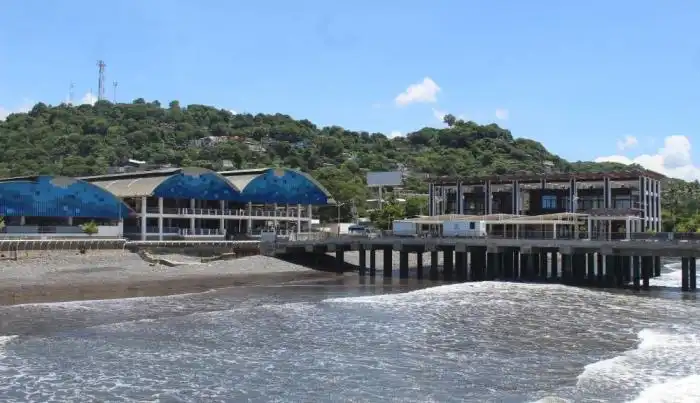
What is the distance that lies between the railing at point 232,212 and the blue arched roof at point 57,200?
4.78 meters

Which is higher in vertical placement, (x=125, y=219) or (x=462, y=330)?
(x=125, y=219)

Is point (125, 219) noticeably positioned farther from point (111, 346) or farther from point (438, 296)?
point (111, 346)

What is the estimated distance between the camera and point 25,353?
25.2 m

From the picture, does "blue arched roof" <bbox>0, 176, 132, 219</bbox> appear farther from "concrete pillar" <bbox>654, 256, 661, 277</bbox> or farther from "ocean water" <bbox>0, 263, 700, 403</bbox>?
"concrete pillar" <bbox>654, 256, 661, 277</bbox>

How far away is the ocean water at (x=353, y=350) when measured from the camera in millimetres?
20281

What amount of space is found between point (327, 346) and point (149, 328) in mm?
8899

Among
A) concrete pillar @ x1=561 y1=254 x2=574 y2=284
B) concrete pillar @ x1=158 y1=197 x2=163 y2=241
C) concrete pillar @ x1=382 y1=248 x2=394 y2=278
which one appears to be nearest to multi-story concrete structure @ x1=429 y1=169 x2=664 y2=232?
concrete pillar @ x1=561 y1=254 x2=574 y2=284

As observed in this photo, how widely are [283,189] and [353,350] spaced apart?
62633 millimetres

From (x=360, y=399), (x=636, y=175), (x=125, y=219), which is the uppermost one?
(x=636, y=175)

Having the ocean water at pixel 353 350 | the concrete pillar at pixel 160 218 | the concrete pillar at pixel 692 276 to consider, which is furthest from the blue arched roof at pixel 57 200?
the concrete pillar at pixel 692 276

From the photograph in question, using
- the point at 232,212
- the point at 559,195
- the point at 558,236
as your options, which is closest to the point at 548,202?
the point at 559,195

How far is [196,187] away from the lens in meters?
78.4

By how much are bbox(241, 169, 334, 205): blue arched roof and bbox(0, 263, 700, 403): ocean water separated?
42.8m

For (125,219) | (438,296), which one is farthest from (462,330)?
(125,219)
